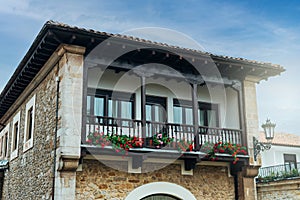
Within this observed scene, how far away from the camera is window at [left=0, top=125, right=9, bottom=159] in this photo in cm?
1636

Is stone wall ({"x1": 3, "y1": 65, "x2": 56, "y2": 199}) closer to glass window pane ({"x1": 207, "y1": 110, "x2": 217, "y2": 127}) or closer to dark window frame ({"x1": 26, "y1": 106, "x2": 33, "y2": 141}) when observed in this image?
dark window frame ({"x1": 26, "y1": 106, "x2": 33, "y2": 141})

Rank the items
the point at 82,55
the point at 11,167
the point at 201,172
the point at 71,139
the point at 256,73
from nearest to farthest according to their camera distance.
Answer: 1. the point at 71,139
2. the point at 82,55
3. the point at 201,172
4. the point at 256,73
5. the point at 11,167

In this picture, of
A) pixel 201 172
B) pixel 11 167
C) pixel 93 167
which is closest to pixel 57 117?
pixel 93 167

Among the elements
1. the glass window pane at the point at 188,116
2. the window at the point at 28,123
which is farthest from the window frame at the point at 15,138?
the glass window pane at the point at 188,116

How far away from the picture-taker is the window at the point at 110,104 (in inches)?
423

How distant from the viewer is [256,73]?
11.9m

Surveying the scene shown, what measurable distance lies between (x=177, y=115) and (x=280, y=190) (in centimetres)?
487

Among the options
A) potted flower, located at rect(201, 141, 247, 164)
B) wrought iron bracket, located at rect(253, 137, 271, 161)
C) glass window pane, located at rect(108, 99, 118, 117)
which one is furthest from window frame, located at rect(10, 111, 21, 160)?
wrought iron bracket, located at rect(253, 137, 271, 161)

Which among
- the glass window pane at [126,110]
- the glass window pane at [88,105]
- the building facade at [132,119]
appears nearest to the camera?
the building facade at [132,119]

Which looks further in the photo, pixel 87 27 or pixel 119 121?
pixel 119 121

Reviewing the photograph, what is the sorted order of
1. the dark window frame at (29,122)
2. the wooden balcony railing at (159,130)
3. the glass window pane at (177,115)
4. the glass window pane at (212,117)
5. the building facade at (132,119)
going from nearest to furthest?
the building facade at (132,119) → the wooden balcony railing at (159,130) → the glass window pane at (177,115) → the glass window pane at (212,117) → the dark window frame at (29,122)

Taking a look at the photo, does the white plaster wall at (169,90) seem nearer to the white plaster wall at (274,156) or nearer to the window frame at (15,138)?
the window frame at (15,138)

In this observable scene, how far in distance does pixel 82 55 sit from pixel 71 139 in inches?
83.3

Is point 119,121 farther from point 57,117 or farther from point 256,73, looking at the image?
point 256,73
